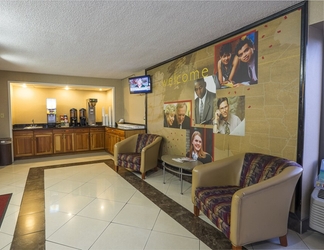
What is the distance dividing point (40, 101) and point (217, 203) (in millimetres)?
6413

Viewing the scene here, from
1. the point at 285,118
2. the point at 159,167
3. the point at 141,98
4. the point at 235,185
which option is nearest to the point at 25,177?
the point at 159,167

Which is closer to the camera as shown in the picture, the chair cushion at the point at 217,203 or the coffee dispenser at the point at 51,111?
the chair cushion at the point at 217,203

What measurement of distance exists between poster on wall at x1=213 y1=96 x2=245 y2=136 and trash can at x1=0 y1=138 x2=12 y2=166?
512cm

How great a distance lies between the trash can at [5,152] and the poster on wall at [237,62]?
5.27 metres

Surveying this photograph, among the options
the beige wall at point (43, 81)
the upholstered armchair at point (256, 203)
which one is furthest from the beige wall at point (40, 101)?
the upholstered armchair at point (256, 203)

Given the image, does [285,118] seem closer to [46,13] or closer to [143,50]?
[143,50]

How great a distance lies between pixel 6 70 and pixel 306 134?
6530 millimetres

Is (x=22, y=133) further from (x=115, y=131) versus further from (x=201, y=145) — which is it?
(x=201, y=145)

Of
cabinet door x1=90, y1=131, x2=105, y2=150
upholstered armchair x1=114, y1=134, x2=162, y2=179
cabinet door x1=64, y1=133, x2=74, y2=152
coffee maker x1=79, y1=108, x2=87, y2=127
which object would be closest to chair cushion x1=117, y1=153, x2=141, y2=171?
upholstered armchair x1=114, y1=134, x2=162, y2=179

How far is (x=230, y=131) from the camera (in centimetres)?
289

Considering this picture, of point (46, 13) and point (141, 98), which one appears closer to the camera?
point (46, 13)

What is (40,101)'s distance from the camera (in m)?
6.31

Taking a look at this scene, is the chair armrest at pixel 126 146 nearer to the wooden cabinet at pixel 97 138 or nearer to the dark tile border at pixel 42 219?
the dark tile border at pixel 42 219

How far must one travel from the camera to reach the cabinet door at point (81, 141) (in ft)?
20.3
